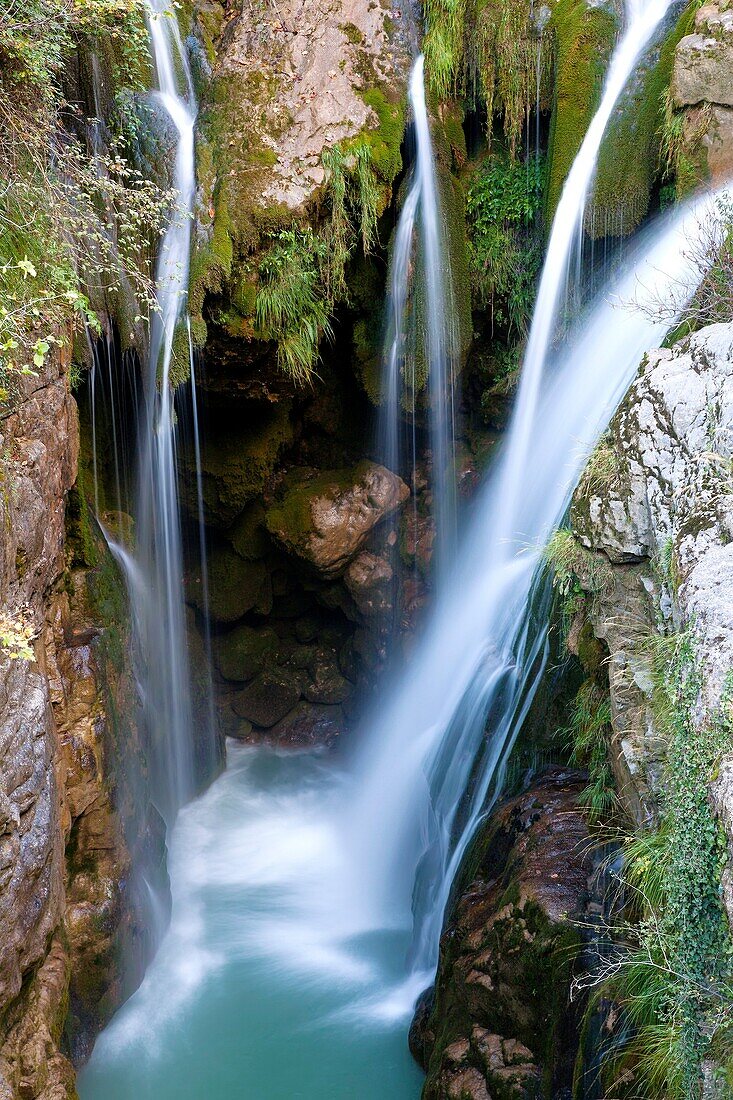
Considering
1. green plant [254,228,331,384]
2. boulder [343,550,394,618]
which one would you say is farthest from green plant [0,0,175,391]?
boulder [343,550,394,618]

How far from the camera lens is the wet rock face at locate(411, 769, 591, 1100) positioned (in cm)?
387

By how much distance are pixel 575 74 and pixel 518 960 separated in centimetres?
634

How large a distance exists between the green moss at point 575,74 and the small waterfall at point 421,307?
1.03m

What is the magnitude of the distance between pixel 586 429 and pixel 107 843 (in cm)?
433

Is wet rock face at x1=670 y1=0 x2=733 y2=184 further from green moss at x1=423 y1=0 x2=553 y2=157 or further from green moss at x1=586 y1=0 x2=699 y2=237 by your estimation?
green moss at x1=423 y1=0 x2=553 y2=157

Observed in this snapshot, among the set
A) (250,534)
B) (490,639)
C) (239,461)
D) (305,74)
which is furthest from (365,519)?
(305,74)

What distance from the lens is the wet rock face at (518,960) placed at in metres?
3.87

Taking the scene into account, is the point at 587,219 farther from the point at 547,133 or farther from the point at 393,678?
the point at 393,678

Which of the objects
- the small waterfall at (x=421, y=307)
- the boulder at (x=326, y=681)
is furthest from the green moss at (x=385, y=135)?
the boulder at (x=326, y=681)

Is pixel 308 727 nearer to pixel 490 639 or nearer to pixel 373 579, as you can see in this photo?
pixel 373 579

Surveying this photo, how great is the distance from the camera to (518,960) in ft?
13.3

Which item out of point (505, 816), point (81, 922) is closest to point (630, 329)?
point (505, 816)

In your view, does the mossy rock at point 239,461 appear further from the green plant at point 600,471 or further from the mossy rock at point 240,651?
the green plant at point 600,471

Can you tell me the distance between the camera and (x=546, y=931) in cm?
396
